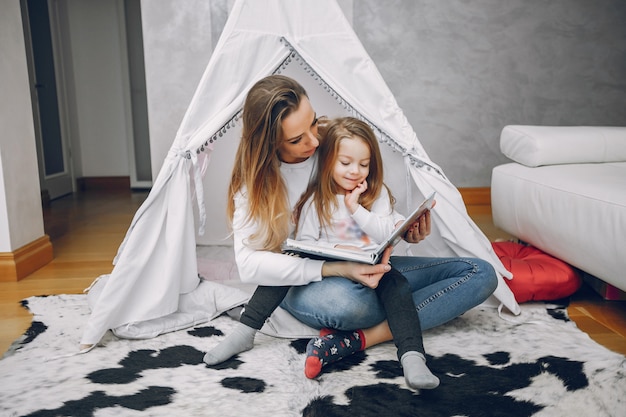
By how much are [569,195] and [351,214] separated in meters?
0.83

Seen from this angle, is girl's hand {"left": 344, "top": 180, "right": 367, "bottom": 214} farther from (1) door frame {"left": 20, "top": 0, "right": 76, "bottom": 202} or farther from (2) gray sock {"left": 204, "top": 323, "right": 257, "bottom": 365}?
(1) door frame {"left": 20, "top": 0, "right": 76, "bottom": 202}

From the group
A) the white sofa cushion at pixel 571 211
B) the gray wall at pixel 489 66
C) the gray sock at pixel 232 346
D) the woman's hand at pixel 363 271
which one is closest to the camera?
the woman's hand at pixel 363 271

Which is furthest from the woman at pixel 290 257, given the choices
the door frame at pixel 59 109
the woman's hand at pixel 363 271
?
the door frame at pixel 59 109

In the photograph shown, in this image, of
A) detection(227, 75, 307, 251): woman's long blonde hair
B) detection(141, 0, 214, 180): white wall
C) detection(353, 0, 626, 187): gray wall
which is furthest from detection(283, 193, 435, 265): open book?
detection(353, 0, 626, 187): gray wall

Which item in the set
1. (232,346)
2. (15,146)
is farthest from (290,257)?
(15,146)

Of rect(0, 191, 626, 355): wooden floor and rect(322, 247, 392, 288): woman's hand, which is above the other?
rect(322, 247, 392, 288): woman's hand

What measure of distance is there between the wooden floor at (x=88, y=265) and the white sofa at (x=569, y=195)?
0.14 m

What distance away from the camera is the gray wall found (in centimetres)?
342

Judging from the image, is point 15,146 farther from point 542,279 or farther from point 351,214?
point 542,279

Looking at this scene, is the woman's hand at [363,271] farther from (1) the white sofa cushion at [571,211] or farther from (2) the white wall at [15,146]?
(2) the white wall at [15,146]

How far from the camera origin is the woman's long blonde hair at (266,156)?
1412mm

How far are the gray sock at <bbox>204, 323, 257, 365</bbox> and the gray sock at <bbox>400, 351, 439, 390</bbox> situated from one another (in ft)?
1.42

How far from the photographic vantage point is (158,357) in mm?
1531

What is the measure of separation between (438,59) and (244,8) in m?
1.90
